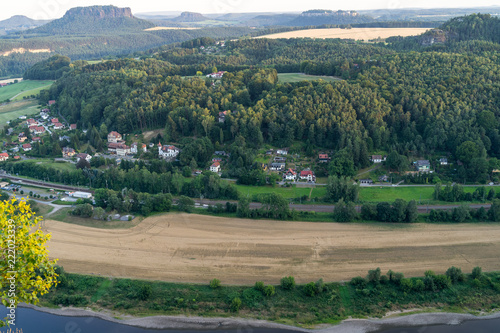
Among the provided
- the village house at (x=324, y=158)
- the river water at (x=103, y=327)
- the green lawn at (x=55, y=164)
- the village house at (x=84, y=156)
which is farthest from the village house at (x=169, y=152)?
the river water at (x=103, y=327)

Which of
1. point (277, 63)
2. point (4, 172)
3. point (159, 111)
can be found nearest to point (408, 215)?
point (159, 111)

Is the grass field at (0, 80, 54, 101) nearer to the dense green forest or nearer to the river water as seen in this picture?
the dense green forest

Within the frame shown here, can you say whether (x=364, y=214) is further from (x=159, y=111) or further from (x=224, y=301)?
(x=159, y=111)

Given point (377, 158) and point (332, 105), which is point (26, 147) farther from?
point (377, 158)

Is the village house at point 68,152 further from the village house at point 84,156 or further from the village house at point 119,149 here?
the village house at point 119,149

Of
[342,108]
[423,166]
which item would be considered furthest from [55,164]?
[423,166]

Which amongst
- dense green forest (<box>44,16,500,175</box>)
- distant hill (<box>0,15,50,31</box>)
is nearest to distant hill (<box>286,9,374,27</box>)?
dense green forest (<box>44,16,500,175</box>)

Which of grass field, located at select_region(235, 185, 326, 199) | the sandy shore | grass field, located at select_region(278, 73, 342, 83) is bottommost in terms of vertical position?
the sandy shore

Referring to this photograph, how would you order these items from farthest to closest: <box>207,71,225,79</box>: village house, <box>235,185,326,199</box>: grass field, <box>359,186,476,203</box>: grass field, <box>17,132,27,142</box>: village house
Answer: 1. <box>207,71,225,79</box>: village house
2. <box>17,132,27,142</box>: village house
3. <box>235,185,326,199</box>: grass field
4. <box>359,186,476,203</box>: grass field
